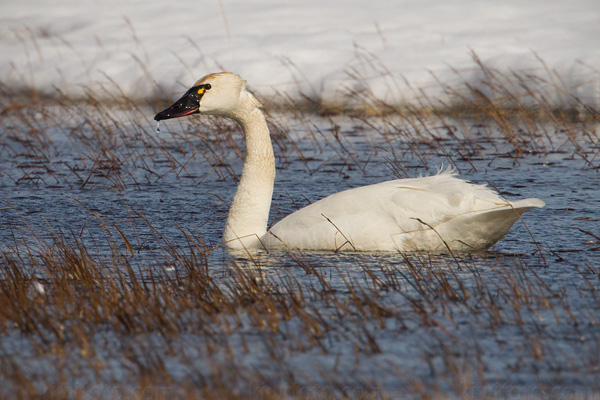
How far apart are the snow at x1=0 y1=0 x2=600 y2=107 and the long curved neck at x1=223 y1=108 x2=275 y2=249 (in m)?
7.36

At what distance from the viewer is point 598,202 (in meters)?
7.81

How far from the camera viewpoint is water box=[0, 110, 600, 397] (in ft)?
12.5

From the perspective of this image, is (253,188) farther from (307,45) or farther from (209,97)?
(307,45)

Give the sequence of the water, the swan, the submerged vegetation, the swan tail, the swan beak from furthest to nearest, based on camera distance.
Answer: the swan beak, the swan, the swan tail, the water, the submerged vegetation

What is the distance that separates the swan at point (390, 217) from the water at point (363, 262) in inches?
6.4

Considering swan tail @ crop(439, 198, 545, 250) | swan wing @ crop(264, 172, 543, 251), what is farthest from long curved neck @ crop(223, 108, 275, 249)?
swan tail @ crop(439, 198, 545, 250)

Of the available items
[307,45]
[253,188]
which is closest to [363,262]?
[253,188]

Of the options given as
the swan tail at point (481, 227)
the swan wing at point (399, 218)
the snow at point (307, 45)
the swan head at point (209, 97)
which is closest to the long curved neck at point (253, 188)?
the swan head at point (209, 97)

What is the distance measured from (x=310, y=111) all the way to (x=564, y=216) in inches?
339

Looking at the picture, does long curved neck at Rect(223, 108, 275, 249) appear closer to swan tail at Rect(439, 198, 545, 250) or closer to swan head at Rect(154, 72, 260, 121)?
swan head at Rect(154, 72, 260, 121)

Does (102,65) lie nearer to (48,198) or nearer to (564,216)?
(48,198)

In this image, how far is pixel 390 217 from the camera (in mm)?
6160

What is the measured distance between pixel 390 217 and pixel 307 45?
465 inches

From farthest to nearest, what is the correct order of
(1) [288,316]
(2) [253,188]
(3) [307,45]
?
(3) [307,45] < (2) [253,188] < (1) [288,316]
